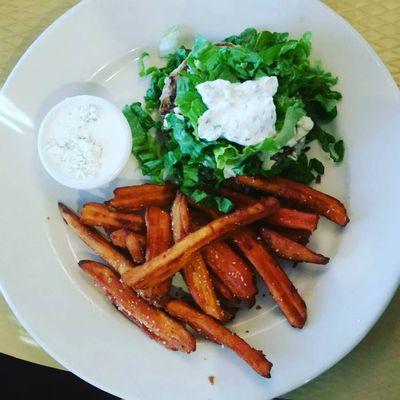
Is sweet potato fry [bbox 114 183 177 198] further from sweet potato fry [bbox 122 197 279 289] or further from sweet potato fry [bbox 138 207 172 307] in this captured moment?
sweet potato fry [bbox 122 197 279 289]

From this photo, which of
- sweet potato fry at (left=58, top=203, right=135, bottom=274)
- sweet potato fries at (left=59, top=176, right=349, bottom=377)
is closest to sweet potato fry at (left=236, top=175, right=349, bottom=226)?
sweet potato fries at (left=59, top=176, right=349, bottom=377)

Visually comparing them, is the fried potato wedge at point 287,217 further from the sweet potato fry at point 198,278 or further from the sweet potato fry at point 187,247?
the sweet potato fry at point 198,278

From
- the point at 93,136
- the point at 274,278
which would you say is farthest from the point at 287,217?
the point at 93,136

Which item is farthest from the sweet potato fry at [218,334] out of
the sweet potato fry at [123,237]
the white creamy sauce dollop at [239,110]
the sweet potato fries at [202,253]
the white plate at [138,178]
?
the white creamy sauce dollop at [239,110]

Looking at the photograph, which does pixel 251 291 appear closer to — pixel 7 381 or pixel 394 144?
pixel 394 144

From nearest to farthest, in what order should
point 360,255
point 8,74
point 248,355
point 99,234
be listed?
point 248,355 < point 360,255 < point 99,234 < point 8,74

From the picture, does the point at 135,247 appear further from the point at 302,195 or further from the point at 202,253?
the point at 302,195

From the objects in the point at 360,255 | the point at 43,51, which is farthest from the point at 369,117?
the point at 43,51
